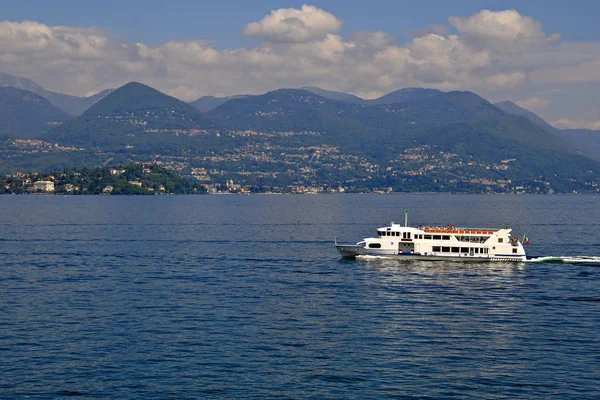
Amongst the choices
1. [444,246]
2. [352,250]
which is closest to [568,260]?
[444,246]

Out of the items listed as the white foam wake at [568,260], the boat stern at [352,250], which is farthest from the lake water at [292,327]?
the boat stern at [352,250]

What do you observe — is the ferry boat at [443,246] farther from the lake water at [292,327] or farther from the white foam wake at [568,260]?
the lake water at [292,327]

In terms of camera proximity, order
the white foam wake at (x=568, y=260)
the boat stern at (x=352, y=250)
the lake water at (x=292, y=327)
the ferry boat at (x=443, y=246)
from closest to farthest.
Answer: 1. the lake water at (x=292, y=327)
2. the white foam wake at (x=568, y=260)
3. the ferry boat at (x=443, y=246)
4. the boat stern at (x=352, y=250)

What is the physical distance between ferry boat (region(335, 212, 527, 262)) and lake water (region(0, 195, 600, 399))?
9.59 feet

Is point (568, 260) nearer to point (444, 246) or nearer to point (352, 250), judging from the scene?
point (444, 246)

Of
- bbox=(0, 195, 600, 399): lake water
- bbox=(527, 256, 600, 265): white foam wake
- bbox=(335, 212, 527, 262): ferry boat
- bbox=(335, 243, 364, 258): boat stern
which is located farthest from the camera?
bbox=(335, 243, 364, 258): boat stern

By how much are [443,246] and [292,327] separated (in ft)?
180

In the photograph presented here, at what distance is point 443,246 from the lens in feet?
368

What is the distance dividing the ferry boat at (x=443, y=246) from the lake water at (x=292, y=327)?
9.59 ft

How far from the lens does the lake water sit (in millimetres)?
46906

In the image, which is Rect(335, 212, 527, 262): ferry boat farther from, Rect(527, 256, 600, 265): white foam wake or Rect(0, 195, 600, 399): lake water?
Rect(0, 195, 600, 399): lake water

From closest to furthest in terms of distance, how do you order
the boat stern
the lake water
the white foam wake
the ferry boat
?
1. the lake water
2. the white foam wake
3. the ferry boat
4. the boat stern

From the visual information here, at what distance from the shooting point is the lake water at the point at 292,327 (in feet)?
154

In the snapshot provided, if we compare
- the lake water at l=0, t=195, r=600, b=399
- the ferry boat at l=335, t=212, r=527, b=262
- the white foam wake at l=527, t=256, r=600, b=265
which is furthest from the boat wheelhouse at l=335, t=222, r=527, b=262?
the lake water at l=0, t=195, r=600, b=399
